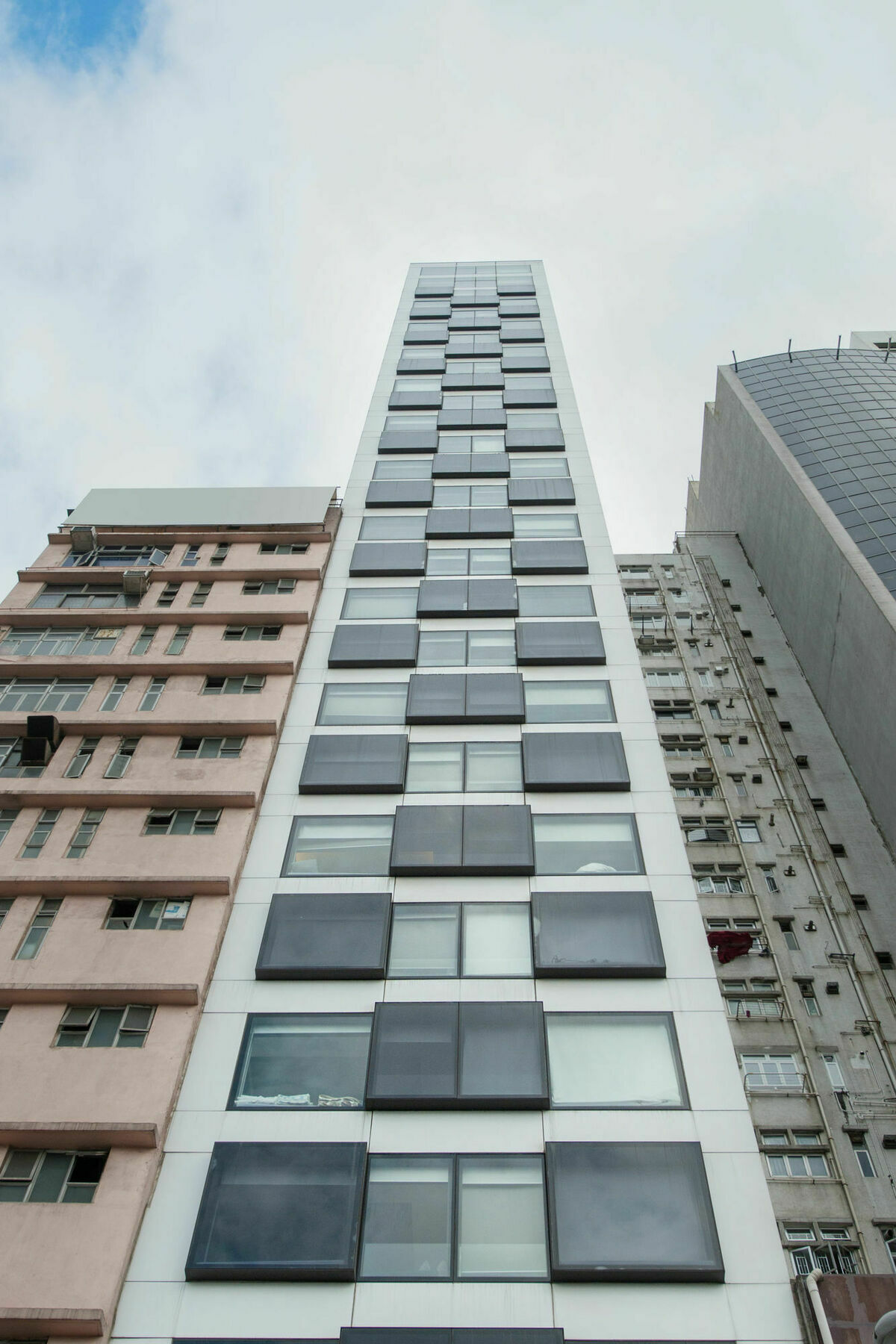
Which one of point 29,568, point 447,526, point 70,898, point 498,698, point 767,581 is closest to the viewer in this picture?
point 70,898

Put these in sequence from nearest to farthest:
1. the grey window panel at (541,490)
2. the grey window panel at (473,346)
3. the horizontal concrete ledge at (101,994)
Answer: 1. the horizontal concrete ledge at (101,994)
2. the grey window panel at (541,490)
3. the grey window panel at (473,346)

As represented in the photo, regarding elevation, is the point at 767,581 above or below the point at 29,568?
above

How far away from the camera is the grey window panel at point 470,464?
4125 centimetres

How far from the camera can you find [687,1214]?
54.9 feet

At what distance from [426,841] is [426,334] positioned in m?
38.8

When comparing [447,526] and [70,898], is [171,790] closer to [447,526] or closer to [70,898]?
[70,898]

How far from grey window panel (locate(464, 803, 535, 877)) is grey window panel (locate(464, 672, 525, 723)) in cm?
368

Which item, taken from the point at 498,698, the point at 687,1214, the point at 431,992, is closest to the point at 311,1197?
the point at 431,992

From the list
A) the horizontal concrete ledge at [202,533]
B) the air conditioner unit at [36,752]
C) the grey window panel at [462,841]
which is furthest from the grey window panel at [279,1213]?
the horizontal concrete ledge at [202,533]

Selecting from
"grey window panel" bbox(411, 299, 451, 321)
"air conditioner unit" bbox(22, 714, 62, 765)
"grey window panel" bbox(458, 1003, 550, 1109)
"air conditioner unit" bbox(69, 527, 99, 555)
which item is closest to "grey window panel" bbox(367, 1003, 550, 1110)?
"grey window panel" bbox(458, 1003, 550, 1109)

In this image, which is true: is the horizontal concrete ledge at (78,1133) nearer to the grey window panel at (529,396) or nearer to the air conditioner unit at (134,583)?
the air conditioner unit at (134,583)

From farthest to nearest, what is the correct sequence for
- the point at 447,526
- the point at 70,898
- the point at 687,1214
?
the point at 447,526
the point at 70,898
the point at 687,1214

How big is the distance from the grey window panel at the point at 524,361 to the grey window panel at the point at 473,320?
3.56 metres

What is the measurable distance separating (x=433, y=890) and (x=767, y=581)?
152ft
